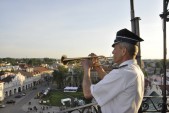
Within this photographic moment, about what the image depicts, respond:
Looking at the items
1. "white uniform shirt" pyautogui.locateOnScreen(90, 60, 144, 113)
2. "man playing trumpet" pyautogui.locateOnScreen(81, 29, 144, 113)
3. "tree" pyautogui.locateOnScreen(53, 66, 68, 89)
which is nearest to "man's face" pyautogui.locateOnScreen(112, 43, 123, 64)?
"man playing trumpet" pyautogui.locateOnScreen(81, 29, 144, 113)

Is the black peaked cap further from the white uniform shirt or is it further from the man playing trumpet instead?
the white uniform shirt

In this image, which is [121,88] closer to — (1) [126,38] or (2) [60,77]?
(1) [126,38]

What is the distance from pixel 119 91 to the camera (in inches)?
75.4

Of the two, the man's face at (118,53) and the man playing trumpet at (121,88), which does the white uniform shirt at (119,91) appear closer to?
the man playing trumpet at (121,88)

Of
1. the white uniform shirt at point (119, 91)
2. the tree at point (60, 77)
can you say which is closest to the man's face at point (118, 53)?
the white uniform shirt at point (119, 91)

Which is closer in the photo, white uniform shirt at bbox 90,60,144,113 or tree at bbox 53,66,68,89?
white uniform shirt at bbox 90,60,144,113

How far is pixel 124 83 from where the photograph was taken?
1915mm

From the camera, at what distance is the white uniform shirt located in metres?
1.92

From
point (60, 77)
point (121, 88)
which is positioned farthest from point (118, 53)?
point (60, 77)

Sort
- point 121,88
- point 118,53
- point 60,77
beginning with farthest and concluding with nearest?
point 60,77
point 118,53
point 121,88

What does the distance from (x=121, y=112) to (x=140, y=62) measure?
2.35 m

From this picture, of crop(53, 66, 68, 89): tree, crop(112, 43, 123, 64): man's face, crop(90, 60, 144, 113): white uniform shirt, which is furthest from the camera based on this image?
crop(53, 66, 68, 89): tree

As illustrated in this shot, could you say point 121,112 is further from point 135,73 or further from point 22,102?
point 22,102

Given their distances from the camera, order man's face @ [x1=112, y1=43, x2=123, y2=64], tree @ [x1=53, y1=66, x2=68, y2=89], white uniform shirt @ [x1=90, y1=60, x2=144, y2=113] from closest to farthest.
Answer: white uniform shirt @ [x1=90, y1=60, x2=144, y2=113], man's face @ [x1=112, y1=43, x2=123, y2=64], tree @ [x1=53, y1=66, x2=68, y2=89]
